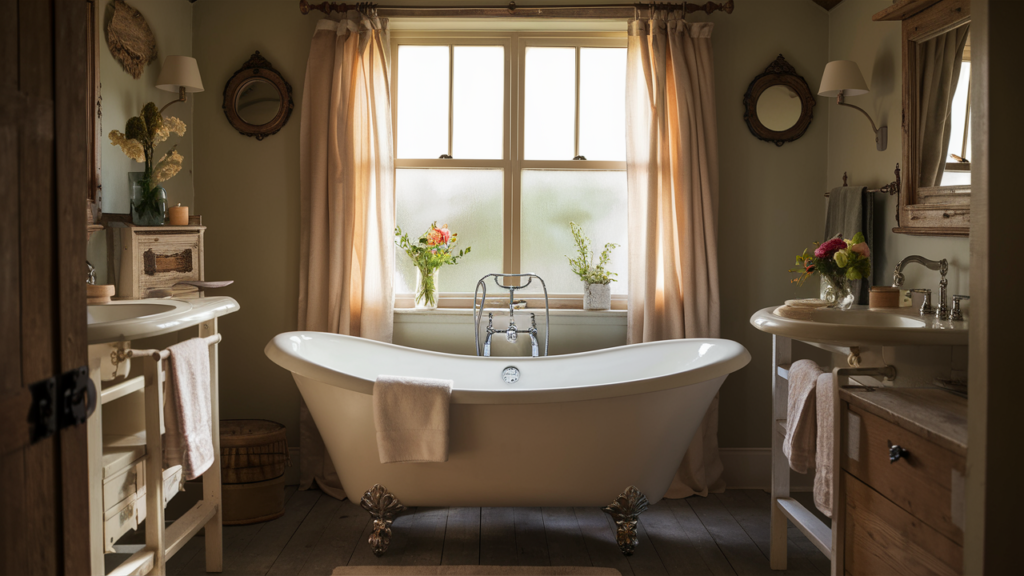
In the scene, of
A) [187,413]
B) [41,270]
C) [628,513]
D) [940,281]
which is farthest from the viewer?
[628,513]

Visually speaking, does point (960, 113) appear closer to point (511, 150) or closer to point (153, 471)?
point (511, 150)

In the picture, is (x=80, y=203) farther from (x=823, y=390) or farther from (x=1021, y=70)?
(x=823, y=390)

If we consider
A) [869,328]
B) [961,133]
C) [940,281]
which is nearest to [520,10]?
[961,133]

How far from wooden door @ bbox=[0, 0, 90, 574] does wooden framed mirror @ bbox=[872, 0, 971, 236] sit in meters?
2.51

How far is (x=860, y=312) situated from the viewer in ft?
7.62

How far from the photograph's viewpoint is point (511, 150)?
348 cm

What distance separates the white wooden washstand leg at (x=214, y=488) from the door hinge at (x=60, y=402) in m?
1.44

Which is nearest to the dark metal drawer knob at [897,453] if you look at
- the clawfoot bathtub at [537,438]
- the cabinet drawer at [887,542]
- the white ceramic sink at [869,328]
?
the cabinet drawer at [887,542]

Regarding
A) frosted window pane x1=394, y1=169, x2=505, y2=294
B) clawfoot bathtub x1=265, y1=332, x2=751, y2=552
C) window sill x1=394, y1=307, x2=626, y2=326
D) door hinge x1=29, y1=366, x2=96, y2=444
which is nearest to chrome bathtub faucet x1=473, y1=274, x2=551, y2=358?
window sill x1=394, y1=307, x2=626, y2=326

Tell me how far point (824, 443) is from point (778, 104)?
1955 millimetres

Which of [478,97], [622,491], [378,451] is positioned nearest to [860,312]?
[622,491]

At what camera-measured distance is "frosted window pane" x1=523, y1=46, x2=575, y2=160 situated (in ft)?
11.5

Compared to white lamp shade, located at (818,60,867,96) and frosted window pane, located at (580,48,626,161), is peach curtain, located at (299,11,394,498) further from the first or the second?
white lamp shade, located at (818,60,867,96)

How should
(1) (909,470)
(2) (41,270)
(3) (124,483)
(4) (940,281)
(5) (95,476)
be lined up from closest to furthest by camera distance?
1. (2) (41,270)
2. (1) (909,470)
3. (5) (95,476)
4. (3) (124,483)
5. (4) (940,281)
